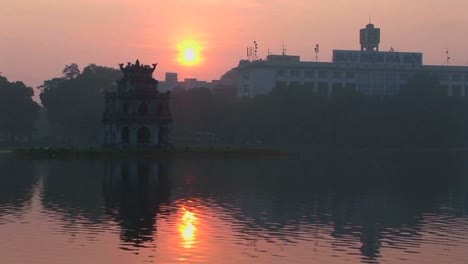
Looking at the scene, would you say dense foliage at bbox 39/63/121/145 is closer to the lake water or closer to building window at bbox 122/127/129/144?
building window at bbox 122/127/129/144

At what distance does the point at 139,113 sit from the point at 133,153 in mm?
10309

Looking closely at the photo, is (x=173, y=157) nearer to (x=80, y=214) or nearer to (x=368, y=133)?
(x=80, y=214)

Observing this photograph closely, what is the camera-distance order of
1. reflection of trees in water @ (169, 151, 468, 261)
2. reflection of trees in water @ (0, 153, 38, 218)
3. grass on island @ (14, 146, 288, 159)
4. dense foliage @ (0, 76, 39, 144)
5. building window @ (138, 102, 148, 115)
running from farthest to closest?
1. dense foliage @ (0, 76, 39, 144)
2. building window @ (138, 102, 148, 115)
3. grass on island @ (14, 146, 288, 159)
4. reflection of trees in water @ (0, 153, 38, 218)
5. reflection of trees in water @ (169, 151, 468, 261)

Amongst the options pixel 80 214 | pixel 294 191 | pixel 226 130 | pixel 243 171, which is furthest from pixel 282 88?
pixel 80 214

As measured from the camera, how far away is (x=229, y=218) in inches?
1719

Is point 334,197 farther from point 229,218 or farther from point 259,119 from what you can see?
point 259,119

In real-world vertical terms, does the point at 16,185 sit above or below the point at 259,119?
below

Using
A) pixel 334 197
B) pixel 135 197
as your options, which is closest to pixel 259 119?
pixel 334 197

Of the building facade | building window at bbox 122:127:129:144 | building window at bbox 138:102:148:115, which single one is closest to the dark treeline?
the building facade

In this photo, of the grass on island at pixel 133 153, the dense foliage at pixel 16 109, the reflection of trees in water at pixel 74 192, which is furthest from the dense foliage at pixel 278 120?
the reflection of trees in water at pixel 74 192

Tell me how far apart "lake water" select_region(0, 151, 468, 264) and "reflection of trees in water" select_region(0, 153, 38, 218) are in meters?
0.10

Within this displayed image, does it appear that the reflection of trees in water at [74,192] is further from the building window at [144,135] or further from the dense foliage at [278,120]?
the dense foliage at [278,120]

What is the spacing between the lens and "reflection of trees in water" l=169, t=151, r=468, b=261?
130ft

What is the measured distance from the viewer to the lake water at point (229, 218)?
3297 cm
